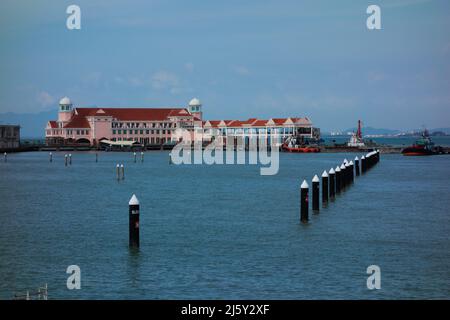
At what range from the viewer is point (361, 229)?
36.4 metres

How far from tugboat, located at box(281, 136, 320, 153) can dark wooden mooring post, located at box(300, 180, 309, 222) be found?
137 metres

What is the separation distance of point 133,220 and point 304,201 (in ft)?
34.3

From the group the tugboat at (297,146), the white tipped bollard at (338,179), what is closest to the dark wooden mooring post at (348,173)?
the white tipped bollard at (338,179)

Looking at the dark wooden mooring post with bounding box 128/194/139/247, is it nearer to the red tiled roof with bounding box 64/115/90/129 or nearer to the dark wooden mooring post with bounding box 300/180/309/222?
the dark wooden mooring post with bounding box 300/180/309/222

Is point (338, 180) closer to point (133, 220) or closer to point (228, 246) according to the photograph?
point (228, 246)

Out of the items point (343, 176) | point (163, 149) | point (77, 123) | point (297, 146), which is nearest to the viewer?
point (343, 176)

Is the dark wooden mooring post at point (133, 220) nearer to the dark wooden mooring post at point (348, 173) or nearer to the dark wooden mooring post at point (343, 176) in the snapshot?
the dark wooden mooring post at point (343, 176)

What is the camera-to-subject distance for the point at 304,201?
120ft

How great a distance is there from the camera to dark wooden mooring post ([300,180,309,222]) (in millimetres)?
35847

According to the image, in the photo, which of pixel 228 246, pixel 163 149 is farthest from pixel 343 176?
pixel 163 149

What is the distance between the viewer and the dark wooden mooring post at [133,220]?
92.6 feet

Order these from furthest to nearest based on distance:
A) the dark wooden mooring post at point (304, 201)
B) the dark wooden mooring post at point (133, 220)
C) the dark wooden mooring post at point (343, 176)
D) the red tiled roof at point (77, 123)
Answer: the red tiled roof at point (77, 123), the dark wooden mooring post at point (343, 176), the dark wooden mooring post at point (304, 201), the dark wooden mooring post at point (133, 220)

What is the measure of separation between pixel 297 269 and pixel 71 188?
4046 cm

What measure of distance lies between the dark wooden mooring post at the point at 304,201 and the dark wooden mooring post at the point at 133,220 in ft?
30.0
